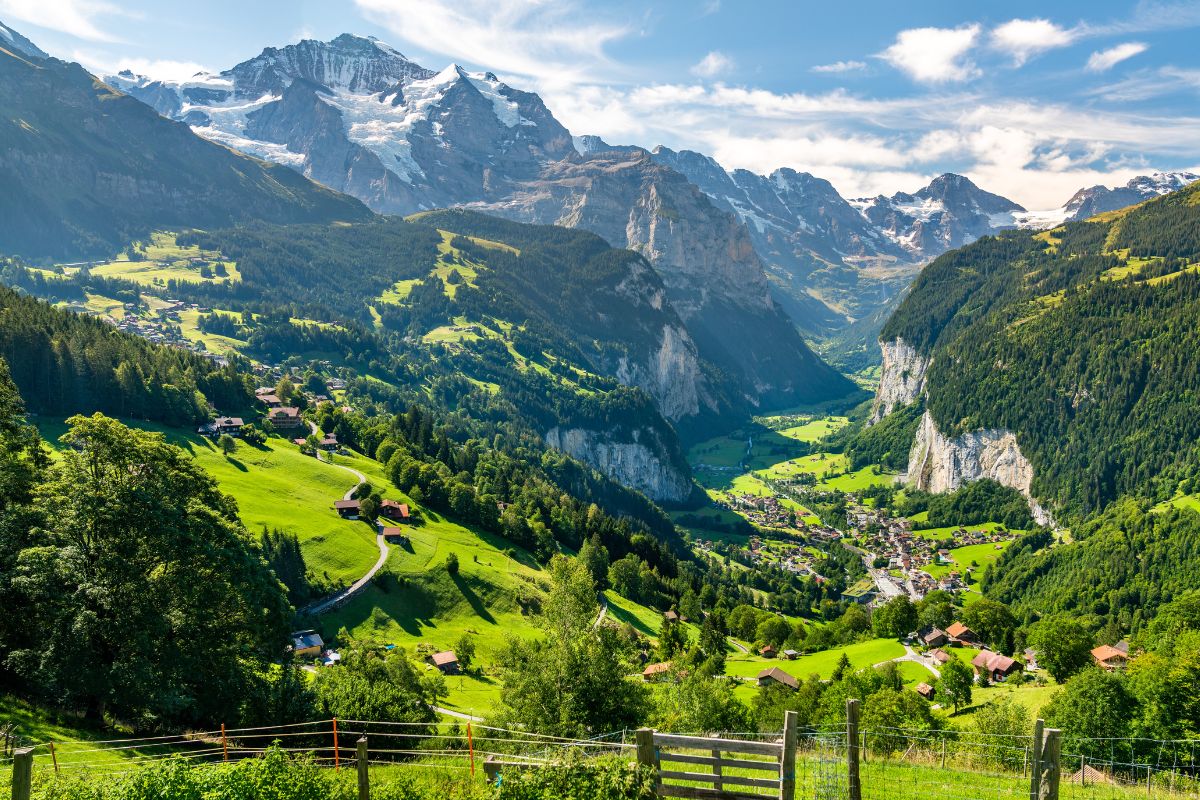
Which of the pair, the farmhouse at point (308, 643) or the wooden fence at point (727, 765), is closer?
the wooden fence at point (727, 765)

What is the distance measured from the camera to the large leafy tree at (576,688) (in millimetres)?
30828

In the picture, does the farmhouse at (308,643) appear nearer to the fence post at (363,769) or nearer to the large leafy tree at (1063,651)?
the fence post at (363,769)

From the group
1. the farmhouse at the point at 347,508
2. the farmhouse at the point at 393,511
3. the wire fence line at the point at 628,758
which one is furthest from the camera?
the farmhouse at the point at 393,511

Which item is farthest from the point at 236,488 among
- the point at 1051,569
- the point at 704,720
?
the point at 1051,569

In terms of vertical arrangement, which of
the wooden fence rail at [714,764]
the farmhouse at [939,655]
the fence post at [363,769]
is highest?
the wooden fence rail at [714,764]

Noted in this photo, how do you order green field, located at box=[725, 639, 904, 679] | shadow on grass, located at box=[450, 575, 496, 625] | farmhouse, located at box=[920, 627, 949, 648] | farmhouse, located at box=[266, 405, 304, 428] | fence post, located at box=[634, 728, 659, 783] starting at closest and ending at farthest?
fence post, located at box=[634, 728, 659, 783] < green field, located at box=[725, 639, 904, 679] < shadow on grass, located at box=[450, 575, 496, 625] < farmhouse, located at box=[920, 627, 949, 648] < farmhouse, located at box=[266, 405, 304, 428]

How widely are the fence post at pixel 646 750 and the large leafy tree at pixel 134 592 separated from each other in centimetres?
2078

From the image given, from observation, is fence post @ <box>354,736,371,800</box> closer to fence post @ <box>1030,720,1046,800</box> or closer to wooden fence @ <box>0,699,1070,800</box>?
wooden fence @ <box>0,699,1070,800</box>

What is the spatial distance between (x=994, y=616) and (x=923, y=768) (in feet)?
265

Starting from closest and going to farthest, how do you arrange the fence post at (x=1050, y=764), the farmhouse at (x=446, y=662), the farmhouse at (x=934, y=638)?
the fence post at (x=1050, y=764) < the farmhouse at (x=446, y=662) < the farmhouse at (x=934, y=638)

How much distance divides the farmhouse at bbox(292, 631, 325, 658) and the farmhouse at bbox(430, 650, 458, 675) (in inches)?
409

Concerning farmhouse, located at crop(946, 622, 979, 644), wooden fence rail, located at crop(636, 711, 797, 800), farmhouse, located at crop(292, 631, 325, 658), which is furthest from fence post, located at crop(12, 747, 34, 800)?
farmhouse, located at crop(946, 622, 979, 644)

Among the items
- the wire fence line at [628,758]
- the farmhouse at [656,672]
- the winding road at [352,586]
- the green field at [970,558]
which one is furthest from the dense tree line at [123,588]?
the green field at [970,558]

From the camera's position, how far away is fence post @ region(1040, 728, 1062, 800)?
45.0ft
